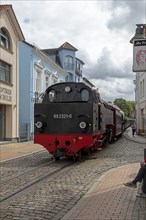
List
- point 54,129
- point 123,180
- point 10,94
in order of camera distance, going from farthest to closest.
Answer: point 10,94 < point 54,129 < point 123,180

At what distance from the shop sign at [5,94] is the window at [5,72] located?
877 mm

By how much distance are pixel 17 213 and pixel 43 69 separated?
3028 centimetres

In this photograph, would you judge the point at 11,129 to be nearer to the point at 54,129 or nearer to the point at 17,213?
the point at 54,129

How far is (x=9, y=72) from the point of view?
27.7 meters

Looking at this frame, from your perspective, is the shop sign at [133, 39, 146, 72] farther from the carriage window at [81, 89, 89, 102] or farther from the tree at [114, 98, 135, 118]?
the tree at [114, 98, 135, 118]

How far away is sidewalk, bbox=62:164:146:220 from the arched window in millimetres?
19096

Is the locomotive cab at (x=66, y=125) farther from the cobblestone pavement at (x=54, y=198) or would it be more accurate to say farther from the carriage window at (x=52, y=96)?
the cobblestone pavement at (x=54, y=198)

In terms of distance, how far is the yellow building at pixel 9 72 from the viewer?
26.4 meters

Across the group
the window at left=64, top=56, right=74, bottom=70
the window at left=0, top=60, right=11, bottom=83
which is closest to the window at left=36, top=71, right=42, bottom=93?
the window at left=0, top=60, right=11, bottom=83

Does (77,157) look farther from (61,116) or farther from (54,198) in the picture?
(54,198)

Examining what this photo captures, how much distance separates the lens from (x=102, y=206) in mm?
7059

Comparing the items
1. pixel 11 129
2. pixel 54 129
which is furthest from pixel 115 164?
pixel 11 129

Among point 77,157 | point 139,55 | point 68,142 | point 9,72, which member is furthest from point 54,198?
point 9,72

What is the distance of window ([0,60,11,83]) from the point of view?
26234mm
